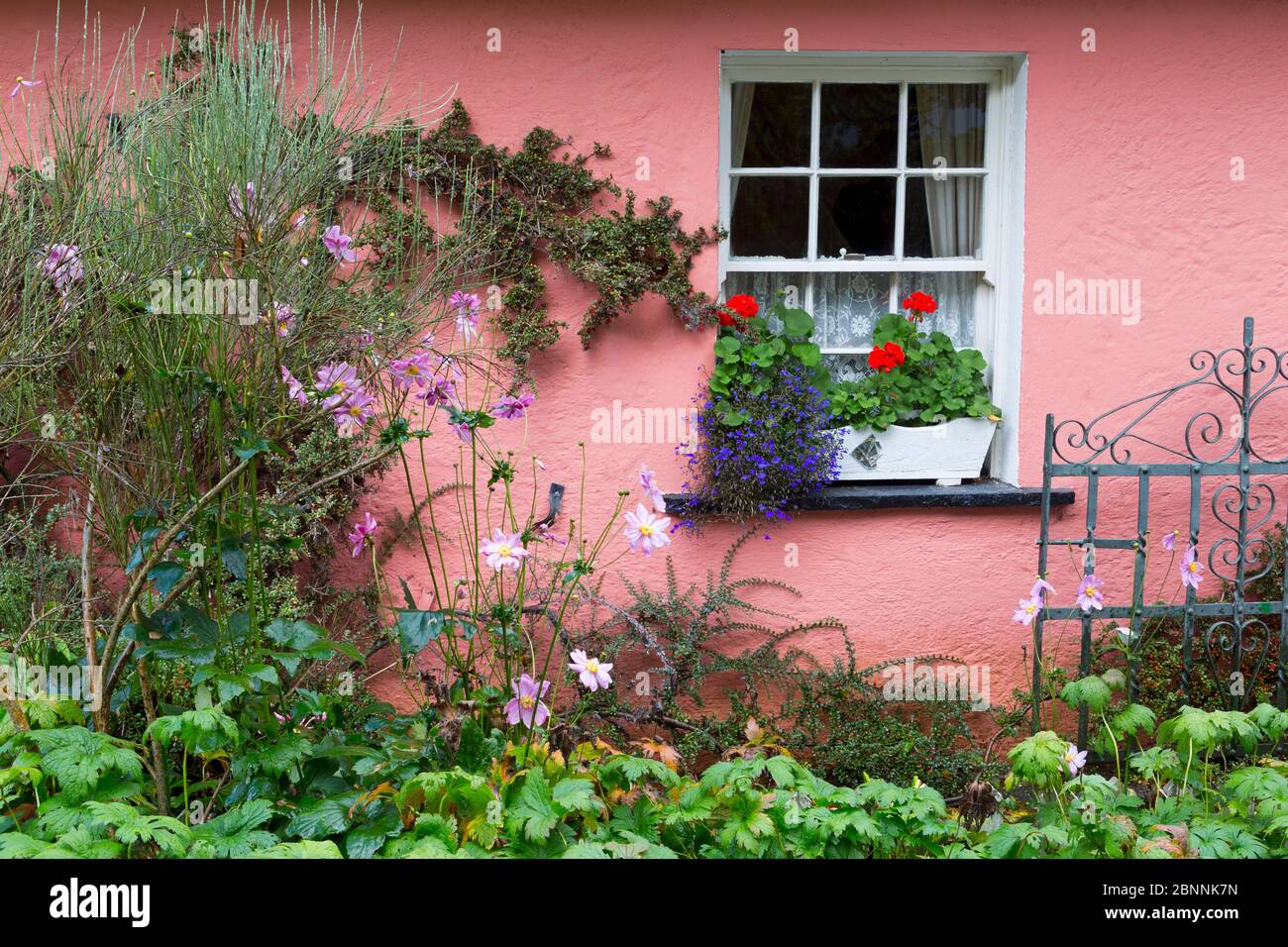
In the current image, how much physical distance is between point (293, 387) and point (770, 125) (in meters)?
2.79

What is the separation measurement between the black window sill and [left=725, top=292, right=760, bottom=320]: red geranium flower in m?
0.79

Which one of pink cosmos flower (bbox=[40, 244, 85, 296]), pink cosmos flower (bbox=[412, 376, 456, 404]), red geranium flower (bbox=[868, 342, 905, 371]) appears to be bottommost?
pink cosmos flower (bbox=[412, 376, 456, 404])

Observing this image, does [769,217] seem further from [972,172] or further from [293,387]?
[293,387]

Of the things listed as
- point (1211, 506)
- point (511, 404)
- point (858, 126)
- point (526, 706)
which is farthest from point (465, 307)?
point (1211, 506)

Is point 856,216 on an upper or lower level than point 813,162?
lower

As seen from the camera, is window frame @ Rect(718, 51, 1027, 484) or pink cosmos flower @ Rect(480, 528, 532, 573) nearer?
pink cosmos flower @ Rect(480, 528, 532, 573)

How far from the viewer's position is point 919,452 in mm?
4957

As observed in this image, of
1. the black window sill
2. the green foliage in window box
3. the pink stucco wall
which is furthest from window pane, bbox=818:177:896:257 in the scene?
the black window sill

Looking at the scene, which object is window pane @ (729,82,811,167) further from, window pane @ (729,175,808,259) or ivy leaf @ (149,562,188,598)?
ivy leaf @ (149,562,188,598)

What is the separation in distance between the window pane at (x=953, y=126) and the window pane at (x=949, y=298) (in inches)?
19.3

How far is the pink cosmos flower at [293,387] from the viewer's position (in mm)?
2941

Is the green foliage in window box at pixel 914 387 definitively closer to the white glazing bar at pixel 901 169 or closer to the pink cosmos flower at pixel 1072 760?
the white glazing bar at pixel 901 169

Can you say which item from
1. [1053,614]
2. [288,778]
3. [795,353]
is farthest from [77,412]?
[1053,614]

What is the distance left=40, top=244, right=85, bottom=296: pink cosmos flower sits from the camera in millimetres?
2814
